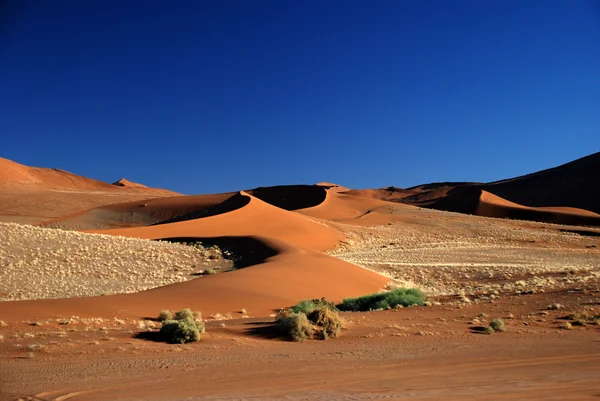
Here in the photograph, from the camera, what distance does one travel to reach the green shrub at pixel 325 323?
39.4 ft

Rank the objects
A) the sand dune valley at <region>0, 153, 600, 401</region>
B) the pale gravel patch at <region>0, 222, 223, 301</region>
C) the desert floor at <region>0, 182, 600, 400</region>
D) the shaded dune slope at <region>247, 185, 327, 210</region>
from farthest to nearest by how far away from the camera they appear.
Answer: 1. the shaded dune slope at <region>247, 185, 327, 210</region>
2. the pale gravel patch at <region>0, 222, 223, 301</region>
3. the sand dune valley at <region>0, 153, 600, 401</region>
4. the desert floor at <region>0, 182, 600, 400</region>

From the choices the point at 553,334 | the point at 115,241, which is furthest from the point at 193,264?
the point at 553,334

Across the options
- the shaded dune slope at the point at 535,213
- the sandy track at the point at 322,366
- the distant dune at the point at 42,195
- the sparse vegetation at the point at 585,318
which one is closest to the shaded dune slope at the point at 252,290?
the sandy track at the point at 322,366

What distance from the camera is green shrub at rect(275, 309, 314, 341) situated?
1166 centimetres

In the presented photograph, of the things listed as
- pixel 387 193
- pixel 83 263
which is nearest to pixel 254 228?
pixel 83 263

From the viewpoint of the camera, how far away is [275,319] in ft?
47.8

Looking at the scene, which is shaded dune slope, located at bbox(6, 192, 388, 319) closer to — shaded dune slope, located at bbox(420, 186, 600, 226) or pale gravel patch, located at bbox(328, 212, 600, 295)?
pale gravel patch, located at bbox(328, 212, 600, 295)

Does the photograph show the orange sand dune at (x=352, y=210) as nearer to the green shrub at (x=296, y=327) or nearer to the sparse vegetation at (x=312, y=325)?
the sparse vegetation at (x=312, y=325)

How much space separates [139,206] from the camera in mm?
72500

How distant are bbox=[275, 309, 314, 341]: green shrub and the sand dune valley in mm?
191

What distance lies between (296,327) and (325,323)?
879 millimetres

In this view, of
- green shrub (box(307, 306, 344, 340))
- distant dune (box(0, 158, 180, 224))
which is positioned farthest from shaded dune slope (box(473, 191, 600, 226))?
green shrub (box(307, 306, 344, 340))

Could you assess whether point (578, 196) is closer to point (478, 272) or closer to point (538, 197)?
point (538, 197)

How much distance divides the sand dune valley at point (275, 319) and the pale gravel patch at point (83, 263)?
0.12 meters
